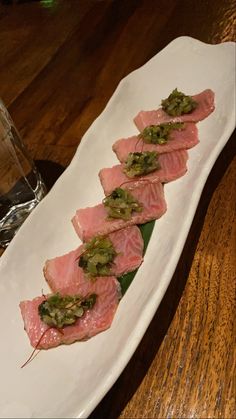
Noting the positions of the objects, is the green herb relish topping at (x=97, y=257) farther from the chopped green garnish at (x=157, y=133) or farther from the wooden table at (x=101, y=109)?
the chopped green garnish at (x=157, y=133)

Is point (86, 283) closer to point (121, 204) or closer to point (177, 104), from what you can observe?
point (121, 204)

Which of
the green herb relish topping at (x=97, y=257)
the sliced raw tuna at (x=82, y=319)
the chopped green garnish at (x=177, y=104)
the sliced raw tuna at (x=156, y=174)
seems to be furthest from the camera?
the chopped green garnish at (x=177, y=104)

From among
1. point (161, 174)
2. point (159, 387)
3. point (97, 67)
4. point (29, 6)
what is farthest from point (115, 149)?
point (29, 6)

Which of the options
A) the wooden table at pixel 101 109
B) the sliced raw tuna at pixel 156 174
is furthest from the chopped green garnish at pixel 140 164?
the wooden table at pixel 101 109

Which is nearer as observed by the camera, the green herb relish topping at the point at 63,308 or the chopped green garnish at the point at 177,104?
the green herb relish topping at the point at 63,308

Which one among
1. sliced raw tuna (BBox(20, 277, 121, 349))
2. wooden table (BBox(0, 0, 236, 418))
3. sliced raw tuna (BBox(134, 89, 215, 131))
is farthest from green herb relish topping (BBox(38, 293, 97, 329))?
sliced raw tuna (BBox(134, 89, 215, 131))

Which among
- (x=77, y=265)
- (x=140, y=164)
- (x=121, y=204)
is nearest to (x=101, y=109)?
(x=140, y=164)

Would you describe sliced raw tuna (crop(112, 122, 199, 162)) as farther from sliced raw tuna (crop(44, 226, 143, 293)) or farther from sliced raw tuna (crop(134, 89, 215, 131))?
sliced raw tuna (crop(44, 226, 143, 293))
